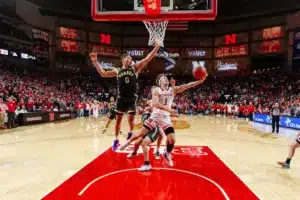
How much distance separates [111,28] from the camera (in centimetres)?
3981

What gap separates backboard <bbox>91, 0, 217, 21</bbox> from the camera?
33.5 feet

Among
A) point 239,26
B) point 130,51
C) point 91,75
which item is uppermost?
point 239,26

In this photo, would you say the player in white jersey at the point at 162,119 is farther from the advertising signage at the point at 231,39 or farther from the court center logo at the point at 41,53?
the advertising signage at the point at 231,39

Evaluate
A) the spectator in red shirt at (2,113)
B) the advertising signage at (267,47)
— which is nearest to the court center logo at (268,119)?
the spectator in red shirt at (2,113)

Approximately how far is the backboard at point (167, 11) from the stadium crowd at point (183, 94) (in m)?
8.00

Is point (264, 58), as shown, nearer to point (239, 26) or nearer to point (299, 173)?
point (239, 26)

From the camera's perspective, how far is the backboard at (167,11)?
10203mm

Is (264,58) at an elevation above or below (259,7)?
below

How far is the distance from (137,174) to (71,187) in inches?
54.8

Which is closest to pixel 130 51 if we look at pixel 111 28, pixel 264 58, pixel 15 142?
pixel 111 28

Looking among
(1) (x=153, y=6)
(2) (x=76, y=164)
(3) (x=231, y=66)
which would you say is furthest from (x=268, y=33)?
(2) (x=76, y=164)

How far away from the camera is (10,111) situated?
49.5 feet

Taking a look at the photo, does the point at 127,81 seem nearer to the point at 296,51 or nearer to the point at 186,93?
the point at 296,51

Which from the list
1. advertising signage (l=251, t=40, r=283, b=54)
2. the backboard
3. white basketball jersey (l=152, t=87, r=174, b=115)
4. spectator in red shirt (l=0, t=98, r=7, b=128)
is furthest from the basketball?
advertising signage (l=251, t=40, r=283, b=54)
